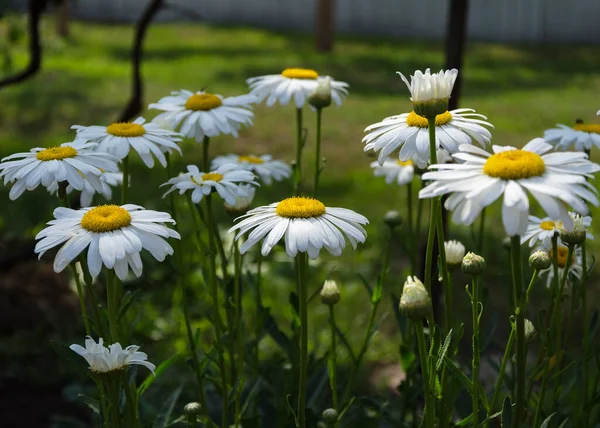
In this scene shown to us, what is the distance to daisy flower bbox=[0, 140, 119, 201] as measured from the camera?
164cm

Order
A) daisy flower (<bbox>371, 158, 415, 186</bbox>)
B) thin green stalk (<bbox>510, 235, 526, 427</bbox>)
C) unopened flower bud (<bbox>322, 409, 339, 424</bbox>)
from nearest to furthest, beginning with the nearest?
thin green stalk (<bbox>510, 235, 526, 427</bbox>), unopened flower bud (<bbox>322, 409, 339, 424</bbox>), daisy flower (<bbox>371, 158, 415, 186</bbox>)

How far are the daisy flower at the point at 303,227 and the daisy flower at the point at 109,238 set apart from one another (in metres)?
0.15

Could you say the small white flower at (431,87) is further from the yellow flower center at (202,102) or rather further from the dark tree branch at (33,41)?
the dark tree branch at (33,41)

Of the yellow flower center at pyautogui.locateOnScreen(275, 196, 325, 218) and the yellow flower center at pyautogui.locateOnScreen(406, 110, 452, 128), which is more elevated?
the yellow flower center at pyautogui.locateOnScreen(406, 110, 452, 128)

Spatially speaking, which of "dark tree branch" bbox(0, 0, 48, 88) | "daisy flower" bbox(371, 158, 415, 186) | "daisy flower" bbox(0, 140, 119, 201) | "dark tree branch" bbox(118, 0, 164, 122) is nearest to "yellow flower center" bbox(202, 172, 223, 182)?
"daisy flower" bbox(0, 140, 119, 201)

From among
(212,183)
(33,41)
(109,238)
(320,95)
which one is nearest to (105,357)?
(109,238)

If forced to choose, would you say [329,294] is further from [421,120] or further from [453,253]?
[421,120]

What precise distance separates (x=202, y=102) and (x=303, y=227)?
30.9 inches

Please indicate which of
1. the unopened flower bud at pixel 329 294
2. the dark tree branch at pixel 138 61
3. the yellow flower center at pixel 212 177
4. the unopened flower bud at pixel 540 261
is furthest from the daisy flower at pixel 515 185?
the dark tree branch at pixel 138 61

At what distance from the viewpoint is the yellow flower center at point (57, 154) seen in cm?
172

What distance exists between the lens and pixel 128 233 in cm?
150

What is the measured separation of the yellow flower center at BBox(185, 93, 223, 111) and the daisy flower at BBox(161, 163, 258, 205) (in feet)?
0.69

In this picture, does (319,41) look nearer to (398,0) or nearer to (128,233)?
(398,0)

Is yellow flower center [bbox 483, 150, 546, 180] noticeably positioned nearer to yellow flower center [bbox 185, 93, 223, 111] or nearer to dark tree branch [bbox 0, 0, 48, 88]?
yellow flower center [bbox 185, 93, 223, 111]
